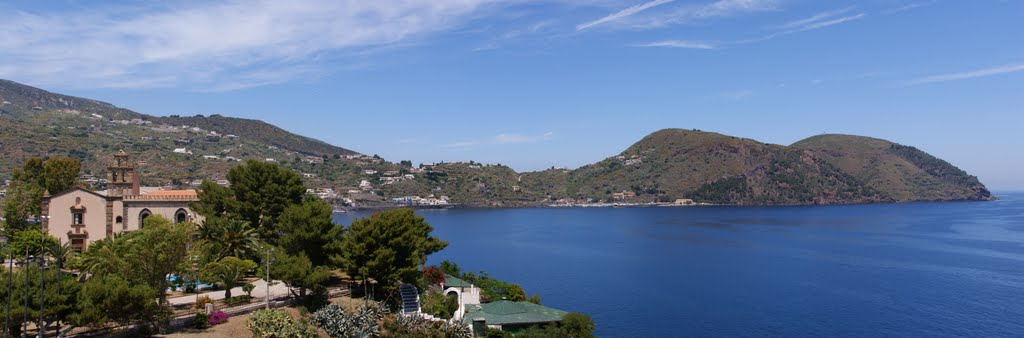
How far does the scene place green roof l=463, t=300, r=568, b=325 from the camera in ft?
117

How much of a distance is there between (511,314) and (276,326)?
12.8 metres

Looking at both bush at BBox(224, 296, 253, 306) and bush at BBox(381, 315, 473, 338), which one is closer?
bush at BBox(381, 315, 473, 338)

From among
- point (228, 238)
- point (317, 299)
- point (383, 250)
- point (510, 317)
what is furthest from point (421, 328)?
point (228, 238)

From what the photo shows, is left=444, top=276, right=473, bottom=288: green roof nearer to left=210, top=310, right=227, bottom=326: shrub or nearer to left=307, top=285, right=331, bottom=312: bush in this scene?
left=307, top=285, right=331, bottom=312: bush

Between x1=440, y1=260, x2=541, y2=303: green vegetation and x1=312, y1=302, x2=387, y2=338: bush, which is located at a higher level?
x1=312, y1=302, x2=387, y2=338: bush

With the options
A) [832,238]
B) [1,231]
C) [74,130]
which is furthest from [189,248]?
[74,130]

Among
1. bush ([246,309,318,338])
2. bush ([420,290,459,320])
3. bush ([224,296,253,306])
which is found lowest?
bush ([420,290,459,320])

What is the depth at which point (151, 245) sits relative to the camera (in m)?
31.2

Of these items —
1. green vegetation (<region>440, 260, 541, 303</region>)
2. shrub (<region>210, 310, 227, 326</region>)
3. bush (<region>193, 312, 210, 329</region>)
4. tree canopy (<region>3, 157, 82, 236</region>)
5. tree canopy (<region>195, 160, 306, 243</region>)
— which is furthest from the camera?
Answer: tree canopy (<region>3, 157, 82, 236</region>)

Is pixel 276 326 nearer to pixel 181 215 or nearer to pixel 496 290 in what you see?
pixel 496 290

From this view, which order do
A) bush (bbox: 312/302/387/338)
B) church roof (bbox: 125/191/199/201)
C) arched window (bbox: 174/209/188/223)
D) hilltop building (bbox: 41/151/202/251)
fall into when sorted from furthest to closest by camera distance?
arched window (bbox: 174/209/188/223) → church roof (bbox: 125/191/199/201) → hilltop building (bbox: 41/151/202/251) → bush (bbox: 312/302/387/338)

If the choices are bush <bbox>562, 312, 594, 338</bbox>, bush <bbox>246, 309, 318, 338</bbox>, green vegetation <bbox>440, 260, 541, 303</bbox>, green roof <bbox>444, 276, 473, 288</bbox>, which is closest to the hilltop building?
green roof <bbox>444, 276, 473, 288</bbox>

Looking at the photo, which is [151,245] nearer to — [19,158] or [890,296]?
[890,296]

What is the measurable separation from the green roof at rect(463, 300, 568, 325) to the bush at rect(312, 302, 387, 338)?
5.84 metres
